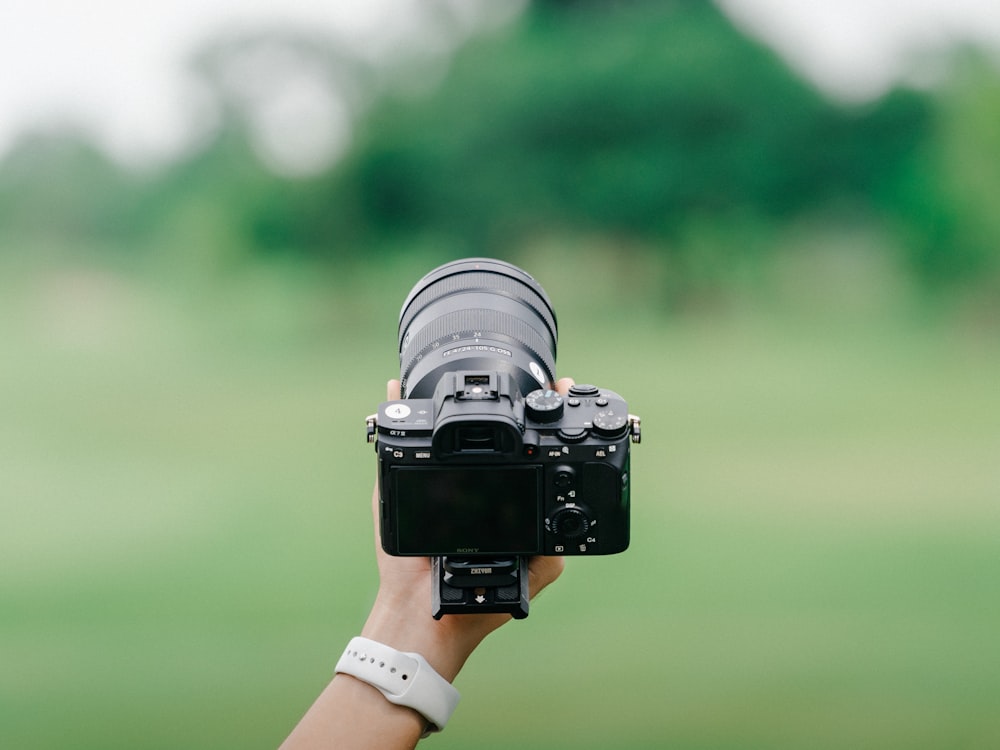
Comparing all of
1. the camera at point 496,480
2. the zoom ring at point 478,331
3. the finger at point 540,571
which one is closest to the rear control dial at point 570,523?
the camera at point 496,480

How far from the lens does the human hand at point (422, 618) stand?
3.91 feet

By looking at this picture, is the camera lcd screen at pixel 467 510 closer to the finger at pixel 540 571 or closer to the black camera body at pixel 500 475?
the black camera body at pixel 500 475

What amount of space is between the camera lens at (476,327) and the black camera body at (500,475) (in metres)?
0.14

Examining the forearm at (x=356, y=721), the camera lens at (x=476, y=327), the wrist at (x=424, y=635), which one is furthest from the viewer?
the camera lens at (x=476, y=327)

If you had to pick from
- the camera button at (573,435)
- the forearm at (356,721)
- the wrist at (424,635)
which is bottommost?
the forearm at (356,721)

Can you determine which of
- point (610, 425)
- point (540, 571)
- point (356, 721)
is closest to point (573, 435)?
point (610, 425)

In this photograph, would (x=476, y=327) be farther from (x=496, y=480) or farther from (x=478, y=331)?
(x=496, y=480)

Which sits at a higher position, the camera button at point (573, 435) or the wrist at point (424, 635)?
the camera button at point (573, 435)

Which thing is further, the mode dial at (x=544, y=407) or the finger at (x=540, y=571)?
the finger at (x=540, y=571)

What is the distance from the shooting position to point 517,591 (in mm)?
1184

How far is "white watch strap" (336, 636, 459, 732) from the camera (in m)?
1.11

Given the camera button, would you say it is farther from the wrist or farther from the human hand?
the wrist

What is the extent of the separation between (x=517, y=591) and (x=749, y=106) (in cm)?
496

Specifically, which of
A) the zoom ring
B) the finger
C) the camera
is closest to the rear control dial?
the camera
